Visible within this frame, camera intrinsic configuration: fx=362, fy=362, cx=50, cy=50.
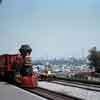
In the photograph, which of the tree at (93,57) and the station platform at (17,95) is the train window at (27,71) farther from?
the tree at (93,57)

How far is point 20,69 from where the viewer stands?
3422 centimetres

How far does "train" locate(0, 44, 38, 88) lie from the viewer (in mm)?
31131

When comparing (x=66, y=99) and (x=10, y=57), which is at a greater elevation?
(x=10, y=57)

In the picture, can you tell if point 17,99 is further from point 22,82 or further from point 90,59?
point 90,59

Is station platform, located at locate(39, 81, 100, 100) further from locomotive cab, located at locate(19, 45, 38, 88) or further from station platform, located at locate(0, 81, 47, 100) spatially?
station platform, located at locate(0, 81, 47, 100)

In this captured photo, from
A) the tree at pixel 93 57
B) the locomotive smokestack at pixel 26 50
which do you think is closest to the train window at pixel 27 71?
the locomotive smokestack at pixel 26 50

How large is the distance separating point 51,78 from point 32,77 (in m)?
18.2

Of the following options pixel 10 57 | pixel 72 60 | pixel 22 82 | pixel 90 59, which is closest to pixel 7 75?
pixel 10 57

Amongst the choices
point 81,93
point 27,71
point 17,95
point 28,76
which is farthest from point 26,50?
point 17,95

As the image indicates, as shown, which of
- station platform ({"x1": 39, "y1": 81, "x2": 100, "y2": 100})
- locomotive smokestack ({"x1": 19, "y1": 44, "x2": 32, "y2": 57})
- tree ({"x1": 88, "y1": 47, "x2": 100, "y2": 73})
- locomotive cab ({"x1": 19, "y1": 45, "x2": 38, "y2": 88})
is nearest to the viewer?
station platform ({"x1": 39, "y1": 81, "x2": 100, "y2": 100})

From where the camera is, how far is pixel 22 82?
3167 cm

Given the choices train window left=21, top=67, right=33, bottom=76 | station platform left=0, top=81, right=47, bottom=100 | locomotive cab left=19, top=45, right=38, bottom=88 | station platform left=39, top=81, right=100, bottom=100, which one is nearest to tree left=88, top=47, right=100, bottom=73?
locomotive cab left=19, top=45, right=38, bottom=88

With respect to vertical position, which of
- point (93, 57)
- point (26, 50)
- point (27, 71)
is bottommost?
point (27, 71)

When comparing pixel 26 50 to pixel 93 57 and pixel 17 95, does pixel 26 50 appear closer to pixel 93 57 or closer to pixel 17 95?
pixel 17 95
